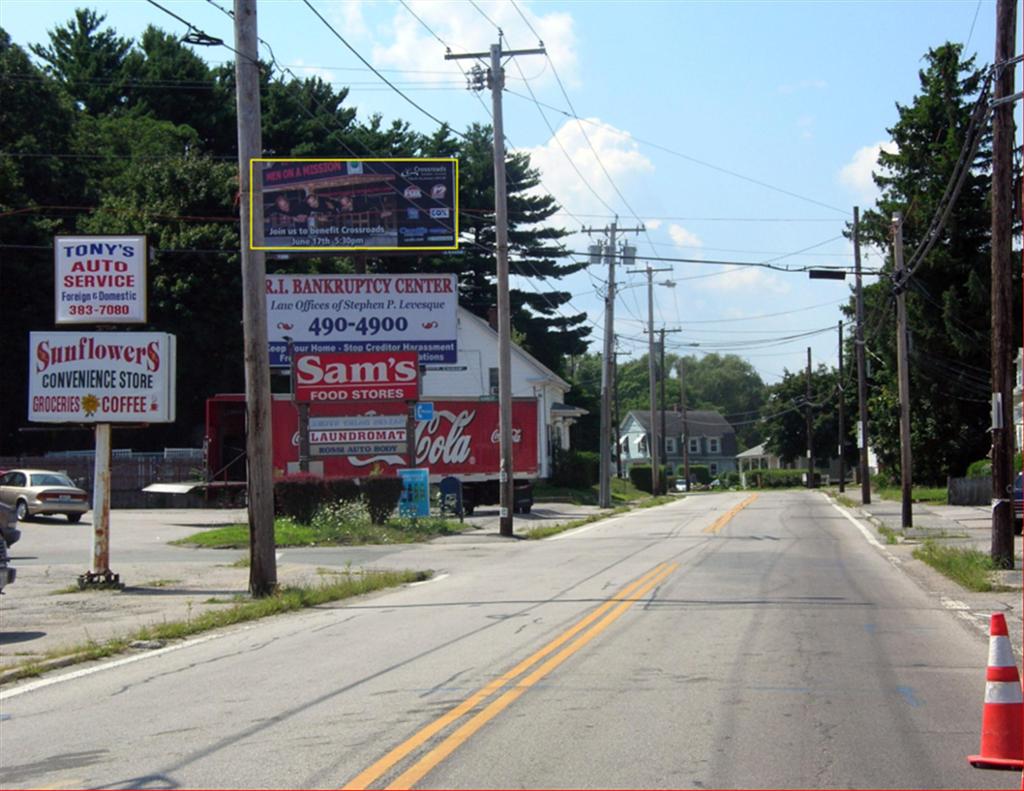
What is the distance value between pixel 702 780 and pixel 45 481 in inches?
1310

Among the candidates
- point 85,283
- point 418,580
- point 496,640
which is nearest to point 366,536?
point 418,580

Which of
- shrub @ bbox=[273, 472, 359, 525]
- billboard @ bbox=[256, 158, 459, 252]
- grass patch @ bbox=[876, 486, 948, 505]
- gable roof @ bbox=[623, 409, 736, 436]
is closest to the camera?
shrub @ bbox=[273, 472, 359, 525]

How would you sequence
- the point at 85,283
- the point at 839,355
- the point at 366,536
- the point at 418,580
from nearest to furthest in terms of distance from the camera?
the point at 85,283 → the point at 418,580 → the point at 366,536 → the point at 839,355

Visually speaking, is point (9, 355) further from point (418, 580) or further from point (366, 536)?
point (418, 580)

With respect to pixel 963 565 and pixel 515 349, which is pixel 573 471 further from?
pixel 963 565

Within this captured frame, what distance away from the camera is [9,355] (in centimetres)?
5188

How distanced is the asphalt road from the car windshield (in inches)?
895

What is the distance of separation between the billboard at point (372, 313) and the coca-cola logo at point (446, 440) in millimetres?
2719

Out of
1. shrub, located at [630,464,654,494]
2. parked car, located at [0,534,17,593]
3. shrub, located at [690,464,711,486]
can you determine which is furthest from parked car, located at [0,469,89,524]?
shrub, located at [690,464,711,486]

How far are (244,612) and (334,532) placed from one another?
45.7 ft

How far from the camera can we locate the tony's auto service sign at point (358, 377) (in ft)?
118

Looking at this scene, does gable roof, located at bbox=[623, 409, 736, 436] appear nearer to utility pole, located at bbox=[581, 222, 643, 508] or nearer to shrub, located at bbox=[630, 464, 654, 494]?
shrub, located at bbox=[630, 464, 654, 494]

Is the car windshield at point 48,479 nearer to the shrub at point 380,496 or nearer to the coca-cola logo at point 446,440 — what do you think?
the shrub at point 380,496

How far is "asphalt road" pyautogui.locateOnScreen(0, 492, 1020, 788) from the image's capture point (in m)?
7.23
